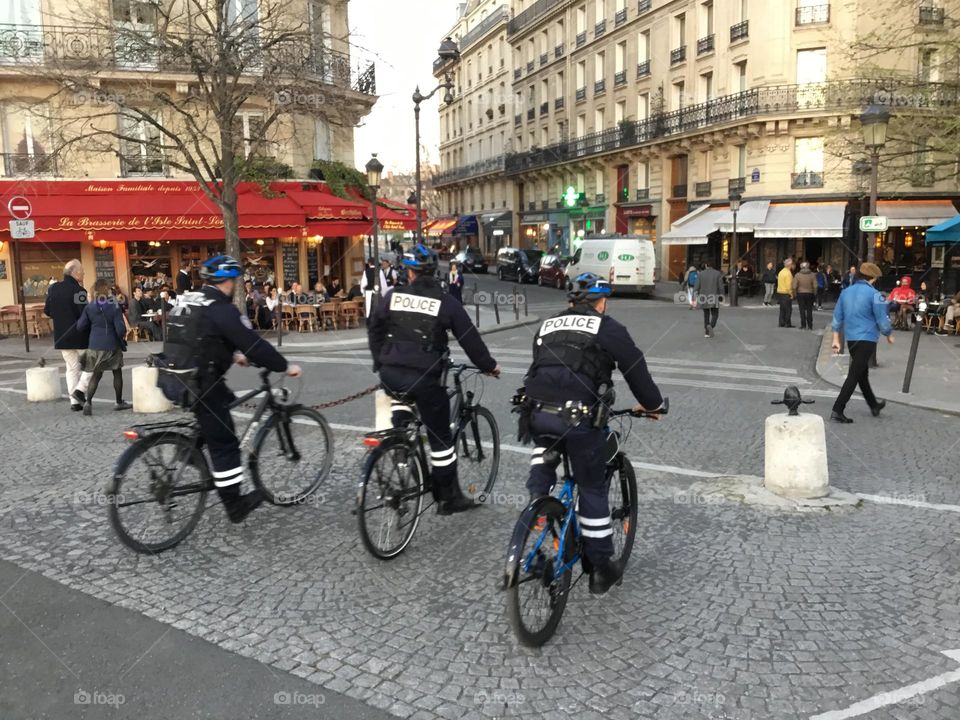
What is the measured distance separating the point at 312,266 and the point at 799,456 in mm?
19202

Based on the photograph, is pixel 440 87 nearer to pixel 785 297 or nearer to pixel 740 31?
pixel 785 297

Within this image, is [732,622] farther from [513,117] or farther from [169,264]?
[513,117]

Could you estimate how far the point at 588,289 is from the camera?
4.14 metres

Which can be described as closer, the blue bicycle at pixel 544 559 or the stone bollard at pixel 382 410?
the blue bicycle at pixel 544 559

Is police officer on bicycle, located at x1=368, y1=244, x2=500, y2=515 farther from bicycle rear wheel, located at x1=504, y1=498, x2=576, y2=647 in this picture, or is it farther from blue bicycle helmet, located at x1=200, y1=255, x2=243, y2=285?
bicycle rear wheel, located at x1=504, y1=498, x2=576, y2=647

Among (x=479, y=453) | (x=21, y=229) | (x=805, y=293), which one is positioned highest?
(x=21, y=229)

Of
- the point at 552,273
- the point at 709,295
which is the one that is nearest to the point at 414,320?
the point at 709,295

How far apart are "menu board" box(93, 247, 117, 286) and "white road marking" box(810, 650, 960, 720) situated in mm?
20698

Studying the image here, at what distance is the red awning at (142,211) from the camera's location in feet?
60.0

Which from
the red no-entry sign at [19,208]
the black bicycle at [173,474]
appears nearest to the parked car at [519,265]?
the red no-entry sign at [19,208]

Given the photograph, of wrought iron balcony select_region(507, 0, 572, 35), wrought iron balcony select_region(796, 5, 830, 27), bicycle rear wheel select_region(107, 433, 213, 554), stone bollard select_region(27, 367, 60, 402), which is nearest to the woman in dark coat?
stone bollard select_region(27, 367, 60, 402)

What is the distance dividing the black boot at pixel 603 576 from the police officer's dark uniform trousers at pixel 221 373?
2410mm

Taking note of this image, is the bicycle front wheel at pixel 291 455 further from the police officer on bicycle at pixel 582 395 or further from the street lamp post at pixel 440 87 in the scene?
the street lamp post at pixel 440 87

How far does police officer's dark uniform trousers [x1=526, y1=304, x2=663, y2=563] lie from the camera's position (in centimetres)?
393
